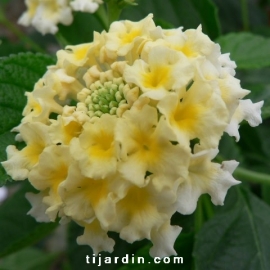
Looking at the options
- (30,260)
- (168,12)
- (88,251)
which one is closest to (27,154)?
(88,251)

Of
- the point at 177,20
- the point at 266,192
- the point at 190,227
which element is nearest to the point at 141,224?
the point at 190,227

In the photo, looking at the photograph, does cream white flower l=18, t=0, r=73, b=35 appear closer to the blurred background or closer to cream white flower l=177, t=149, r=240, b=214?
the blurred background

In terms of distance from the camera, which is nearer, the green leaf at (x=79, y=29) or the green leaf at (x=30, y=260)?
the green leaf at (x=79, y=29)

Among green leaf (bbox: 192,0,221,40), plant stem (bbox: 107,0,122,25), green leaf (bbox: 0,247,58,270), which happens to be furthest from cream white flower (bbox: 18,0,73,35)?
green leaf (bbox: 0,247,58,270)

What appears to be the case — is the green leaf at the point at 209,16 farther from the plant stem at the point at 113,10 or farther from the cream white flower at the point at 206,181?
the cream white flower at the point at 206,181

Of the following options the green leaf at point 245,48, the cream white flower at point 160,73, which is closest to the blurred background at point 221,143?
the green leaf at point 245,48

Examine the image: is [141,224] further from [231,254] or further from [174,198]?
[231,254]

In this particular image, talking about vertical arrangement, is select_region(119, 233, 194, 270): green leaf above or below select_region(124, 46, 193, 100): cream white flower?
below
